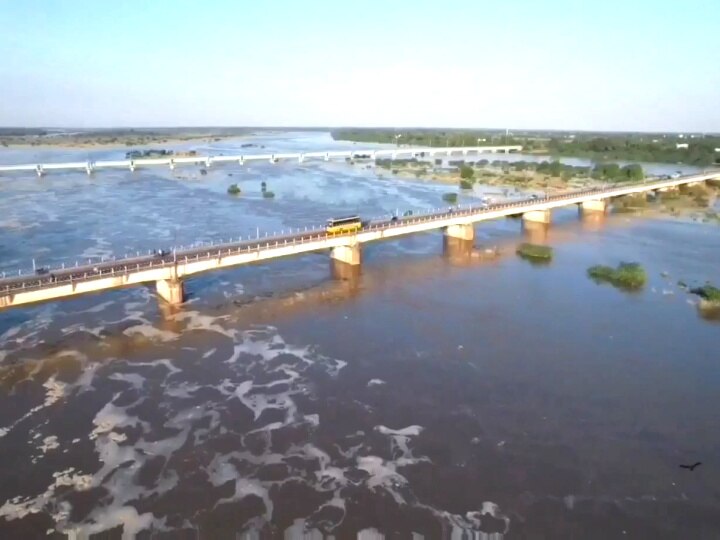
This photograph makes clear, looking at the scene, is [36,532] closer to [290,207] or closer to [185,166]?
[290,207]

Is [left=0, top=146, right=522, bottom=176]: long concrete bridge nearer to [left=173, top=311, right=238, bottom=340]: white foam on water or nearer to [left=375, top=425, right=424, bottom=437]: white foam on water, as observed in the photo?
[left=173, top=311, right=238, bottom=340]: white foam on water

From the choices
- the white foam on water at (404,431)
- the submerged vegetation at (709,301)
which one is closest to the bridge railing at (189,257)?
the white foam on water at (404,431)

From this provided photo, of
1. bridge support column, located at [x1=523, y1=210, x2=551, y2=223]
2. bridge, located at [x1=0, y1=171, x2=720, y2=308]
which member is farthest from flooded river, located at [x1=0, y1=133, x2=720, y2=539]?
bridge support column, located at [x1=523, y1=210, x2=551, y2=223]

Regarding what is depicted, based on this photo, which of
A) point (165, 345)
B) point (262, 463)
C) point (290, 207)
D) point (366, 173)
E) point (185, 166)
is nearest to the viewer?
point (262, 463)

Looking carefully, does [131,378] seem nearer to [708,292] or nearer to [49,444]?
[49,444]

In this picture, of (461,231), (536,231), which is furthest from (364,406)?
(536,231)

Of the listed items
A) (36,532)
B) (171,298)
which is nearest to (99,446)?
(36,532)

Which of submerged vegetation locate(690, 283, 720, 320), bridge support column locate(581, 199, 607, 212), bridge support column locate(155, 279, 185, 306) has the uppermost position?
bridge support column locate(581, 199, 607, 212)
